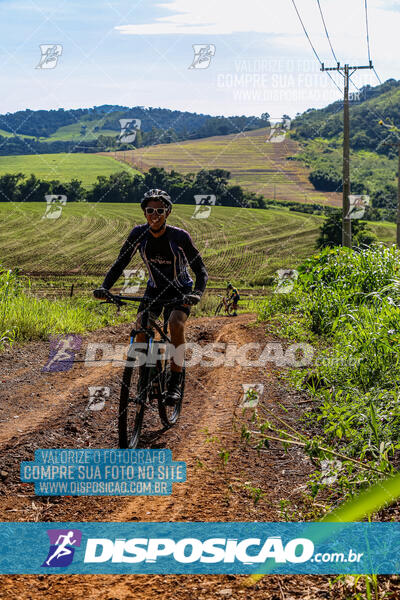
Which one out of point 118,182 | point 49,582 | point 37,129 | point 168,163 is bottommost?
point 49,582

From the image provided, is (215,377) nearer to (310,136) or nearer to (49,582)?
(49,582)

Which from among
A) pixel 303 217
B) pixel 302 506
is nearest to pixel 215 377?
pixel 302 506

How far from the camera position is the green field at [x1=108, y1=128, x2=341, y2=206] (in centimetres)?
4781

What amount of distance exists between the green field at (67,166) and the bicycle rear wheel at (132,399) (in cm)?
3157

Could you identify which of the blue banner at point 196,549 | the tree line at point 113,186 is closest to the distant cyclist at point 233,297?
the tree line at point 113,186

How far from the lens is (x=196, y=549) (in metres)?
2.93

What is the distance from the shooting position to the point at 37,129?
5081 cm

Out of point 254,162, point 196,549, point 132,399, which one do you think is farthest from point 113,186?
point 196,549

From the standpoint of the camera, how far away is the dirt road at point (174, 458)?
2.62 meters

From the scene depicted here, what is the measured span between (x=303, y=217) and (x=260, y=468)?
5043 cm

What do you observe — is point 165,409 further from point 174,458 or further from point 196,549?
point 196,549

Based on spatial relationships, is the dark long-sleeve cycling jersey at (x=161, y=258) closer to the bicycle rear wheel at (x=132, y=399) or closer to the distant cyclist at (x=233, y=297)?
the bicycle rear wheel at (x=132, y=399)

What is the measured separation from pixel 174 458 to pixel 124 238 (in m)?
32.6

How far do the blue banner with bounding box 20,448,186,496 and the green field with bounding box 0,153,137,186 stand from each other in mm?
31814
